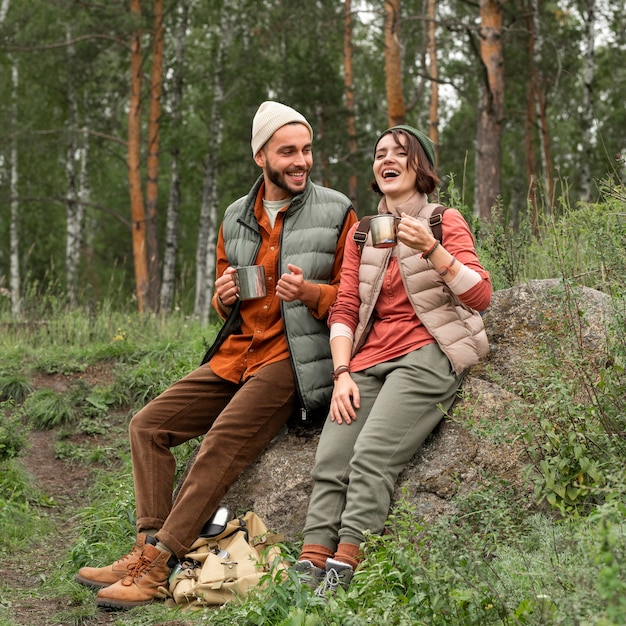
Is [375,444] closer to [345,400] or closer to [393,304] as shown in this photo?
[345,400]

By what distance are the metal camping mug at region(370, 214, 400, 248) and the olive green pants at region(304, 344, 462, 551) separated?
557 mm

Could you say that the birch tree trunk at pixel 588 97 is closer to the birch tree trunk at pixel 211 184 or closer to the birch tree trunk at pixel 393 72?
the birch tree trunk at pixel 393 72

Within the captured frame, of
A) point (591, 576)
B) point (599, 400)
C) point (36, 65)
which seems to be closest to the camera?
point (591, 576)

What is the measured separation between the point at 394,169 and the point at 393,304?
0.65 meters

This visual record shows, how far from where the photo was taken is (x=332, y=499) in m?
3.83

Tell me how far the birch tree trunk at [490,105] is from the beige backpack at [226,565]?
7.19 metres

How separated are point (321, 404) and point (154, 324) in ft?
16.2

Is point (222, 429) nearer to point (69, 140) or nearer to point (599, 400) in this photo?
point (599, 400)

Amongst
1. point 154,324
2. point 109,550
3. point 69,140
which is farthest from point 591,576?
point 69,140

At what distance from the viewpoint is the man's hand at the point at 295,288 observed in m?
4.13

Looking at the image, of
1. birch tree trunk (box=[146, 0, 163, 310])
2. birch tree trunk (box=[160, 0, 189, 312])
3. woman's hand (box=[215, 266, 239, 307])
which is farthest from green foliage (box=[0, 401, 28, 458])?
birch tree trunk (box=[160, 0, 189, 312])

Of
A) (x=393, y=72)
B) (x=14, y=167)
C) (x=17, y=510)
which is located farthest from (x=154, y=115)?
(x=17, y=510)

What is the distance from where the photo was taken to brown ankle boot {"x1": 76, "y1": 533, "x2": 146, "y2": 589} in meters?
4.16

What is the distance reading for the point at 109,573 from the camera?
4.18m
